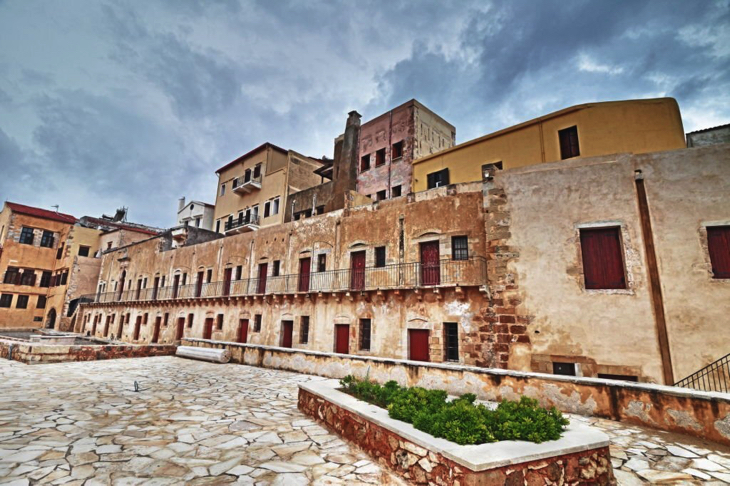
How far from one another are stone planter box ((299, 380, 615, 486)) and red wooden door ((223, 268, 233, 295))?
68.6 feet

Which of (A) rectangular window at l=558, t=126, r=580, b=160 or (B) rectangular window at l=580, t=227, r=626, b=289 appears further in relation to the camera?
(A) rectangular window at l=558, t=126, r=580, b=160

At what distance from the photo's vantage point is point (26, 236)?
3475 centimetres

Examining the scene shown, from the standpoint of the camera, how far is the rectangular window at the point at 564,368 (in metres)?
10.6

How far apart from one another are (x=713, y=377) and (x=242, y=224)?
2619cm

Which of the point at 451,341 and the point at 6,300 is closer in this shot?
the point at 451,341

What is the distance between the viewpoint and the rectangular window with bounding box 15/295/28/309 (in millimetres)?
33406

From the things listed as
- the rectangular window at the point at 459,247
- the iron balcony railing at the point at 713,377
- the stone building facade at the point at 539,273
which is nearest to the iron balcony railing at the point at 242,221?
the stone building facade at the point at 539,273

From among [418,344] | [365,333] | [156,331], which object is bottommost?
Answer: [156,331]

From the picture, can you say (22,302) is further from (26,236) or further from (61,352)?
(61,352)

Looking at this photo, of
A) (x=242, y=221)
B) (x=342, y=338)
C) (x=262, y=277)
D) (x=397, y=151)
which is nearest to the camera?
(x=342, y=338)

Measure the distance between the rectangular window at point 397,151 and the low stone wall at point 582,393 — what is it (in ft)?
48.1

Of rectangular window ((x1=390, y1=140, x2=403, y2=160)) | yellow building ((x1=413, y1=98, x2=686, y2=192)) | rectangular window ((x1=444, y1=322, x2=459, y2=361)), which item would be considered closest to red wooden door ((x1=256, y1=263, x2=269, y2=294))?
rectangular window ((x1=390, y1=140, x2=403, y2=160))

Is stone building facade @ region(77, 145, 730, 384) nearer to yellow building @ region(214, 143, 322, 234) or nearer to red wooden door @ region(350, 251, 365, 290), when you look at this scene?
red wooden door @ region(350, 251, 365, 290)

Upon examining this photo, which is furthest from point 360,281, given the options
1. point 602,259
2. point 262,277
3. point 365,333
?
point 602,259
